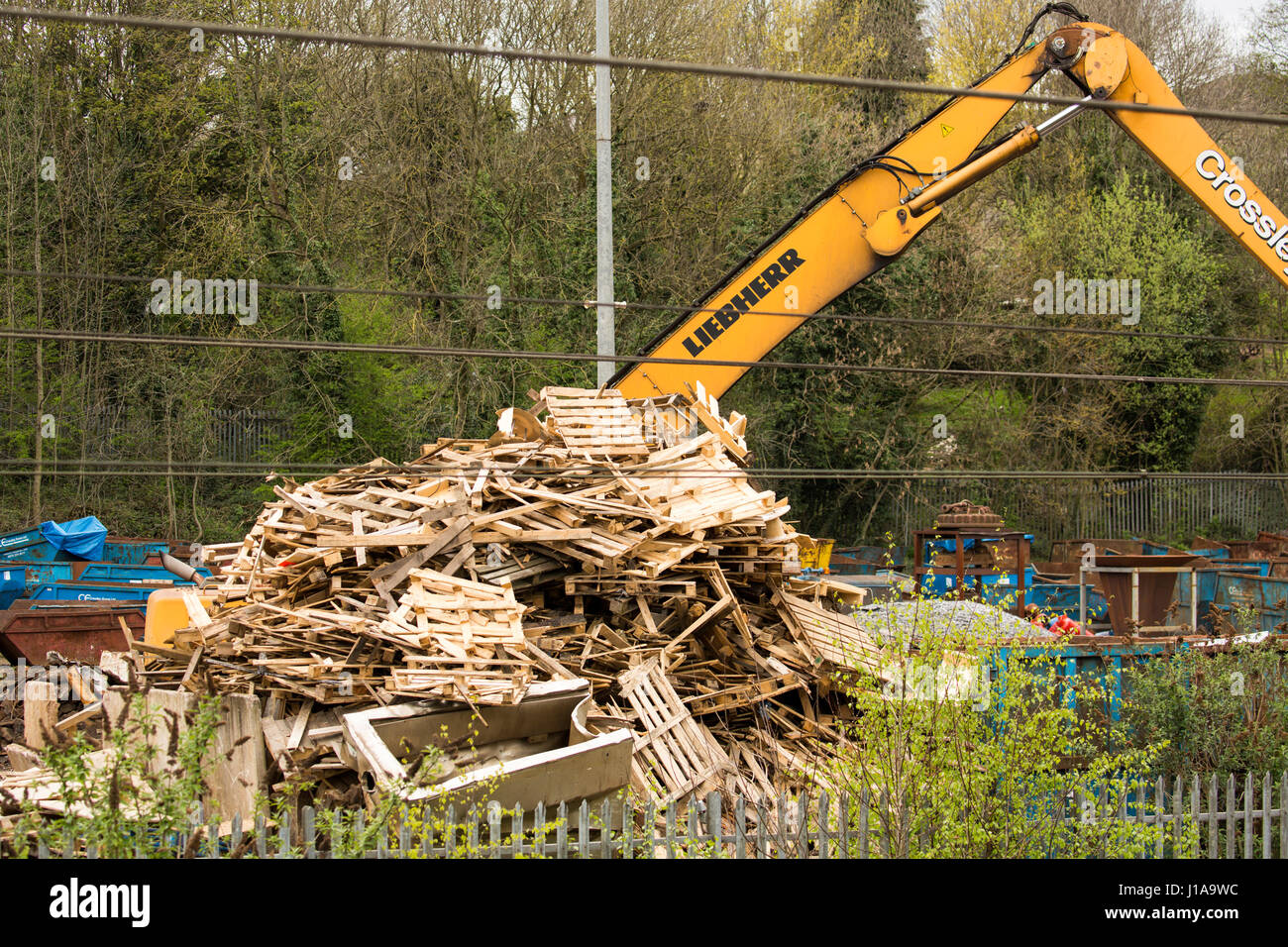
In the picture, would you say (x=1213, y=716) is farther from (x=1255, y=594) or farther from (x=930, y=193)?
(x=1255, y=594)

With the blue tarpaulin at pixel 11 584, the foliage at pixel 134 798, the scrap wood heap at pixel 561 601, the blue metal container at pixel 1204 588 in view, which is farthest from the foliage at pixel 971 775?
the blue tarpaulin at pixel 11 584

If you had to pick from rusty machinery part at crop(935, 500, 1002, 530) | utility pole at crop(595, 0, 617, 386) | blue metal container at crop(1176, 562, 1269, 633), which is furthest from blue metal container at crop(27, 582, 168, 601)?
blue metal container at crop(1176, 562, 1269, 633)

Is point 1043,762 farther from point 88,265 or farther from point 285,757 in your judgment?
point 88,265

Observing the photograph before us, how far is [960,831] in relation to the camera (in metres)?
5.69

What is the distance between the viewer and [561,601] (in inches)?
403

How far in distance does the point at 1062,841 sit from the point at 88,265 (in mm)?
21375

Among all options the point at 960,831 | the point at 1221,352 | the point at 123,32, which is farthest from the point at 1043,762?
the point at 1221,352

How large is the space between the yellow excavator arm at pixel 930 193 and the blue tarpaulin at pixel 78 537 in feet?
A: 34.6

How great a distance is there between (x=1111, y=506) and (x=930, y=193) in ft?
54.6

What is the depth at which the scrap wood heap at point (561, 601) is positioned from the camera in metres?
8.34

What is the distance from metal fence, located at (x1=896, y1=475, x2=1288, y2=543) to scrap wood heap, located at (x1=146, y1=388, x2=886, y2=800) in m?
15.5

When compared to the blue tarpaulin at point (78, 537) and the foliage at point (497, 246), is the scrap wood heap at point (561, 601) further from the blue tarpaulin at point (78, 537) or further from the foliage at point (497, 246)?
the foliage at point (497, 246)

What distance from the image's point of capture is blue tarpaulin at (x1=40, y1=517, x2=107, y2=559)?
16750mm

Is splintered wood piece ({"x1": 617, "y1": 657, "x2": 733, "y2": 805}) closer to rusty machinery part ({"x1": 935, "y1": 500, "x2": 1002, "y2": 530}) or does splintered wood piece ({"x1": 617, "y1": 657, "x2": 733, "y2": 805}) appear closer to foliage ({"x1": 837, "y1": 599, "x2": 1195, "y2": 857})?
foliage ({"x1": 837, "y1": 599, "x2": 1195, "y2": 857})
